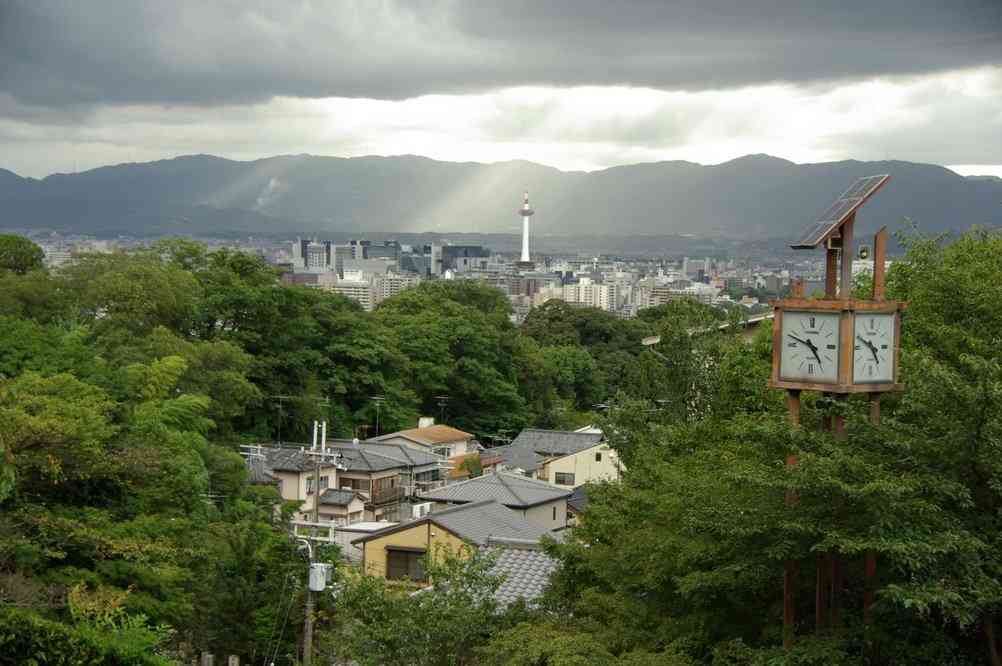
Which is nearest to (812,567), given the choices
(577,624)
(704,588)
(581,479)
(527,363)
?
(704,588)

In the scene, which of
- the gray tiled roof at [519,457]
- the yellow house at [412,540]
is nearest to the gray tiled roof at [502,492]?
the yellow house at [412,540]

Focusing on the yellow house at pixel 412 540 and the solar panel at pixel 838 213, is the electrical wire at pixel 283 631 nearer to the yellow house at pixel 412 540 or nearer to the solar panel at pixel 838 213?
the yellow house at pixel 412 540

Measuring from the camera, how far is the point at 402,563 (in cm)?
1959

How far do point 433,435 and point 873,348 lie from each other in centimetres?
2993

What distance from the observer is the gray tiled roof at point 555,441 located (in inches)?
1508

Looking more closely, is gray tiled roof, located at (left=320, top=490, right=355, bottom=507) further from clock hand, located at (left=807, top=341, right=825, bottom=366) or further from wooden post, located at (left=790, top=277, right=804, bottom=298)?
clock hand, located at (left=807, top=341, right=825, bottom=366)

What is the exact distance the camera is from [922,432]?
343 inches

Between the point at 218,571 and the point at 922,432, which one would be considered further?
the point at 218,571

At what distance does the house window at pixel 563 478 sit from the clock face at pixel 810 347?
84.2 ft

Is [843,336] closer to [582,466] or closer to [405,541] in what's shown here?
[405,541]

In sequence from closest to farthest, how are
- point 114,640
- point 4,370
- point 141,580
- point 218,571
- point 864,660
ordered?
point 864,660 < point 114,640 < point 141,580 < point 218,571 < point 4,370

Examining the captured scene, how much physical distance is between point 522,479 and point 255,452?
7.42 meters

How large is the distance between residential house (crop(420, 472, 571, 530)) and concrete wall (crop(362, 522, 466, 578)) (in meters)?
5.01

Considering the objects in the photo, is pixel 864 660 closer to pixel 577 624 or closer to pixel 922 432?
pixel 922 432
